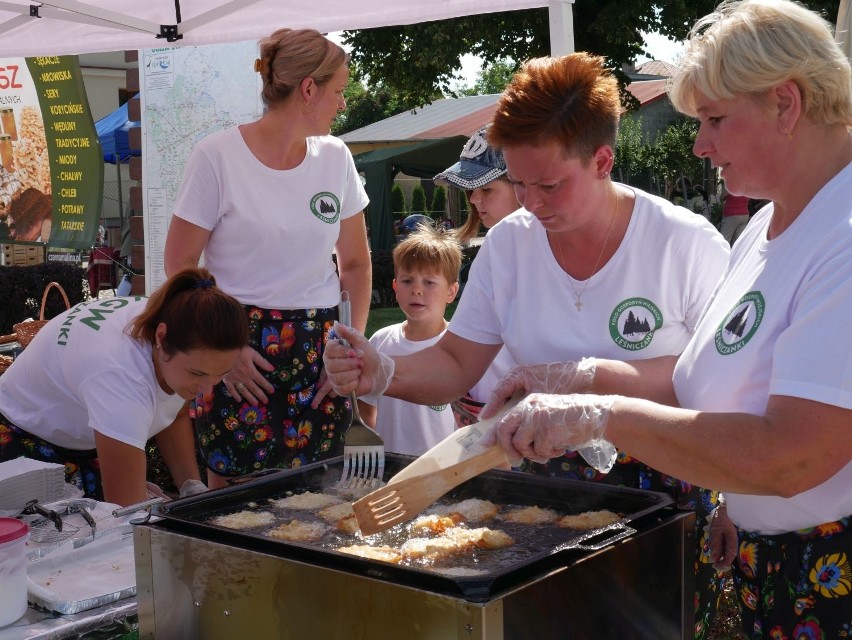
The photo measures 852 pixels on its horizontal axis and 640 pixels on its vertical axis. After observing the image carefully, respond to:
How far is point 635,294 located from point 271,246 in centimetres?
136

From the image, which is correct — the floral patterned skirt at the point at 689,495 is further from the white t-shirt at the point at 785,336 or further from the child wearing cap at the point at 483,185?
the child wearing cap at the point at 483,185

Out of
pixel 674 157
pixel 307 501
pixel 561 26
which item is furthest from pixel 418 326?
pixel 674 157

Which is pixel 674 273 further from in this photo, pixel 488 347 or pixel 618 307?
pixel 488 347

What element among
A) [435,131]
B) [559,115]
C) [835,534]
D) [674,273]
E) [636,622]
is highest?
[435,131]

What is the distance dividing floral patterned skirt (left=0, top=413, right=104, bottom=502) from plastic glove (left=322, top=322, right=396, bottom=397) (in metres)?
1.13

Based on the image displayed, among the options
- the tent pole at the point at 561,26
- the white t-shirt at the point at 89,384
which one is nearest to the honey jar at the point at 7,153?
the white t-shirt at the point at 89,384

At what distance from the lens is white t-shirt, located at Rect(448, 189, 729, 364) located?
2.00 metres

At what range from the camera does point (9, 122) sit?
25.6ft

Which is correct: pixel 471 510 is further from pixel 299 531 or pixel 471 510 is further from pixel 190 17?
pixel 190 17

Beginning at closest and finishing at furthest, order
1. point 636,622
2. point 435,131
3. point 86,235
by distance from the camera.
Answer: point 636,622 → point 86,235 → point 435,131

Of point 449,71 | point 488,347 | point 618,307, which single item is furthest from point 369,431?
point 449,71

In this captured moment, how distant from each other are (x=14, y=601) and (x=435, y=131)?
748 inches

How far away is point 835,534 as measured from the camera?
1499 mm

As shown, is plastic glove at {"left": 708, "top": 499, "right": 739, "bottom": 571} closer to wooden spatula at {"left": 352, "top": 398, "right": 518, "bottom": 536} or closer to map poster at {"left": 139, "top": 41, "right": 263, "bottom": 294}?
wooden spatula at {"left": 352, "top": 398, "right": 518, "bottom": 536}
